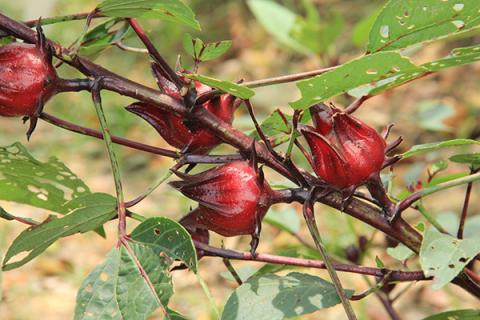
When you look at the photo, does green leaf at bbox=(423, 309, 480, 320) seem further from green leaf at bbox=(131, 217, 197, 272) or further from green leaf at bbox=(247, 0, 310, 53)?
green leaf at bbox=(247, 0, 310, 53)

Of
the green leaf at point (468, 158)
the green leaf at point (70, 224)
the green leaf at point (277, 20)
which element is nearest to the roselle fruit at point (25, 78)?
the green leaf at point (70, 224)

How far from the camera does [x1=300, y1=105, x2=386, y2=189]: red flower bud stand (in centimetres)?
69

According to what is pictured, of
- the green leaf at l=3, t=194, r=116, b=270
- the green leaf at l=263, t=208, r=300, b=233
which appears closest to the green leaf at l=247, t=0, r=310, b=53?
the green leaf at l=263, t=208, r=300, b=233

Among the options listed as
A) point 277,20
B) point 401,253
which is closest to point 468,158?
point 401,253

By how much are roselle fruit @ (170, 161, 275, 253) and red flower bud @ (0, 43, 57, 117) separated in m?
0.16

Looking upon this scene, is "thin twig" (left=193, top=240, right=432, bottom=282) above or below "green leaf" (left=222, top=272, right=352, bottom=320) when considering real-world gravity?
above

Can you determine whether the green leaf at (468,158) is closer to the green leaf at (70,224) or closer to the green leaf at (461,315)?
the green leaf at (461,315)

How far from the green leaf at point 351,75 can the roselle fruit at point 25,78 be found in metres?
0.24

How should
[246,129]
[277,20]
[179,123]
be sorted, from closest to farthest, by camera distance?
[179,123] < [277,20] < [246,129]

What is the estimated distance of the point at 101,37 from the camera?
89 cm

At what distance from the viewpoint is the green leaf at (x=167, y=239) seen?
67 centimetres

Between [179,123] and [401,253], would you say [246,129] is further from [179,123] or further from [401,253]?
[179,123]

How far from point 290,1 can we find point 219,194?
314 centimetres

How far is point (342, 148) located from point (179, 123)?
0.56ft
